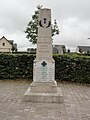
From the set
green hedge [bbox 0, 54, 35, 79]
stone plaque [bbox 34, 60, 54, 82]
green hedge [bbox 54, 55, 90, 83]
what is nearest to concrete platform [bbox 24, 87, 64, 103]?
stone plaque [bbox 34, 60, 54, 82]

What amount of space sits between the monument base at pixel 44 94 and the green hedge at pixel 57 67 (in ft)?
14.2

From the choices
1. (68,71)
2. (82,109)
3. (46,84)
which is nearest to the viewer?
(82,109)

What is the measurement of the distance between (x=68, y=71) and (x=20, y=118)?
6.75 meters

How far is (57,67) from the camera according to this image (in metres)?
11.6

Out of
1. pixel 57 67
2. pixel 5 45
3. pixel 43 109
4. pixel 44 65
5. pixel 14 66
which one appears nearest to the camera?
pixel 43 109

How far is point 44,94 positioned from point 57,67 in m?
4.74

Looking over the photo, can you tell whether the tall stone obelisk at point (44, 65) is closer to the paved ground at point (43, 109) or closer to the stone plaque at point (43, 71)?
the stone plaque at point (43, 71)

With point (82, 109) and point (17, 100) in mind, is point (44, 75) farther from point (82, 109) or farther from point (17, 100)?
point (82, 109)

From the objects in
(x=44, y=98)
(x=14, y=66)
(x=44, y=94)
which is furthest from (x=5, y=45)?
(x=44, y=98)

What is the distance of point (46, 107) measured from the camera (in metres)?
6.13

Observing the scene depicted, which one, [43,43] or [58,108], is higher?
[43,43]

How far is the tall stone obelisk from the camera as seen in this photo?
7.20 m

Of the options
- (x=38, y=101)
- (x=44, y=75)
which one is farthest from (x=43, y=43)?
(x=38, y=101)

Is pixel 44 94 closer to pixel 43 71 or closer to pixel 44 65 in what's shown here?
pixel 43 71
